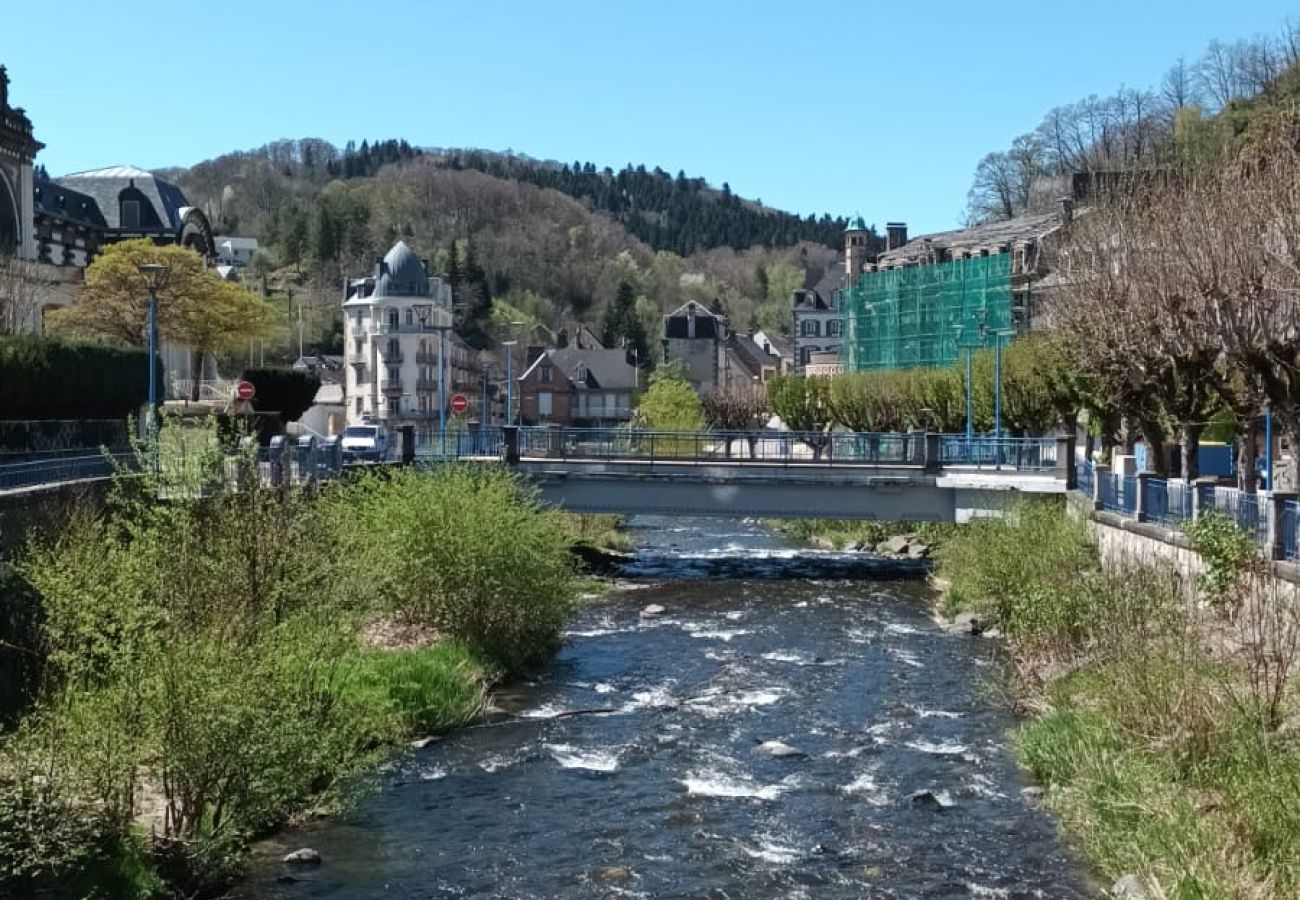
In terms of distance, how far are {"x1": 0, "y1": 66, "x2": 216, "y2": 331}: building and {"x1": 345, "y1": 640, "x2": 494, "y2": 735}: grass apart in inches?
1061

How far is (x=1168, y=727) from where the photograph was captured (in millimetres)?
18609

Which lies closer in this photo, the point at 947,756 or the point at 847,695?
the point at 947,756

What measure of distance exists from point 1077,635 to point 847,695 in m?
4.85

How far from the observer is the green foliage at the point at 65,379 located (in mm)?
34344

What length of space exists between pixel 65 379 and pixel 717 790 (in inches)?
868

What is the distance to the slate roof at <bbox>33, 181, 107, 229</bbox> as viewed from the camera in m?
72.9

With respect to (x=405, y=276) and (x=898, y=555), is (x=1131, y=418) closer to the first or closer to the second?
(x=898, y=555)

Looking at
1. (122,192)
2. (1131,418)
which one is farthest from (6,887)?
(122,192)

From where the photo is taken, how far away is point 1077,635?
26.3m

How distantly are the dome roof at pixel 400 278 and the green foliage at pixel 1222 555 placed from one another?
297 feet

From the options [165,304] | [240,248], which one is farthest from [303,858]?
[240,248]

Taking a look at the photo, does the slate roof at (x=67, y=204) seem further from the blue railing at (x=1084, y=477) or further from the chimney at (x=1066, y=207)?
the blue railing at (x=1084, y=477)

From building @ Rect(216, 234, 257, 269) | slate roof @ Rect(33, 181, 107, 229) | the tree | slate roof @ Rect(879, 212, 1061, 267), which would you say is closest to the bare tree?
the tree

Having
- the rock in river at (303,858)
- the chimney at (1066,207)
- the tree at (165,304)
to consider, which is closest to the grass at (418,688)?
the rock in river at (303,858)
